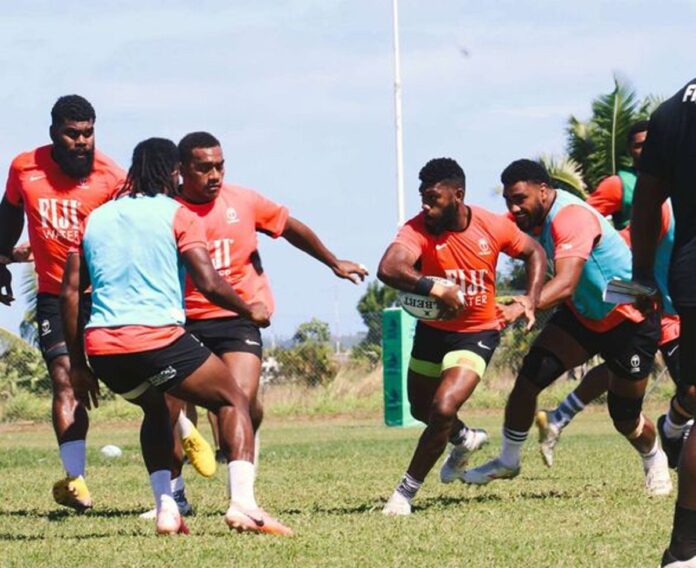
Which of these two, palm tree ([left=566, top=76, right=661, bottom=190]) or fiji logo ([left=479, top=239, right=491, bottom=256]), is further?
palm tree ([left=566, top=76, right=661, bottom=190])

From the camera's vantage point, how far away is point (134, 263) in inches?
324

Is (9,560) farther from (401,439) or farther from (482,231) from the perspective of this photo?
(401,439)

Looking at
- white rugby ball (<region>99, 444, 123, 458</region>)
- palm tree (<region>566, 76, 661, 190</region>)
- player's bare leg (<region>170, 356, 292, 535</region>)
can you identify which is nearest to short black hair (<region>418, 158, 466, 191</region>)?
player's bare leg (<region>170, 356, 292, 535</region>)

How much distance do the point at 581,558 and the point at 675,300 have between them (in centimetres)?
165

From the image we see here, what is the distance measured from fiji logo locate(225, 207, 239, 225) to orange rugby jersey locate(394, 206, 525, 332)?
3.36 ft

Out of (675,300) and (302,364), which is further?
(302,364)

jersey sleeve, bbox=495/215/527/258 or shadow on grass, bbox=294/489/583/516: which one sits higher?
jersey sleeve, bbox=495/215/527/258

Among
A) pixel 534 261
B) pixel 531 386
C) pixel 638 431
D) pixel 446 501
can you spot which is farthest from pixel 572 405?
pixel 534 261

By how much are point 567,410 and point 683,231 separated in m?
6.36

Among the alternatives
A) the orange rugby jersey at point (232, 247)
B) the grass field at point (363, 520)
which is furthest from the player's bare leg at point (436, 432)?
the orange rugby jersey at point (232, 247)

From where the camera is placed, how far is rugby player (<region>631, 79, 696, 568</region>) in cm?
599

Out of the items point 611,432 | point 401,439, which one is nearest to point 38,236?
point 401,439

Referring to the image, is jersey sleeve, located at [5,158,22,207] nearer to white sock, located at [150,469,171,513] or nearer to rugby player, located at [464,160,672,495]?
white sock, located at [150,469,171,513]

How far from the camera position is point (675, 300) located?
6039 millimetres
